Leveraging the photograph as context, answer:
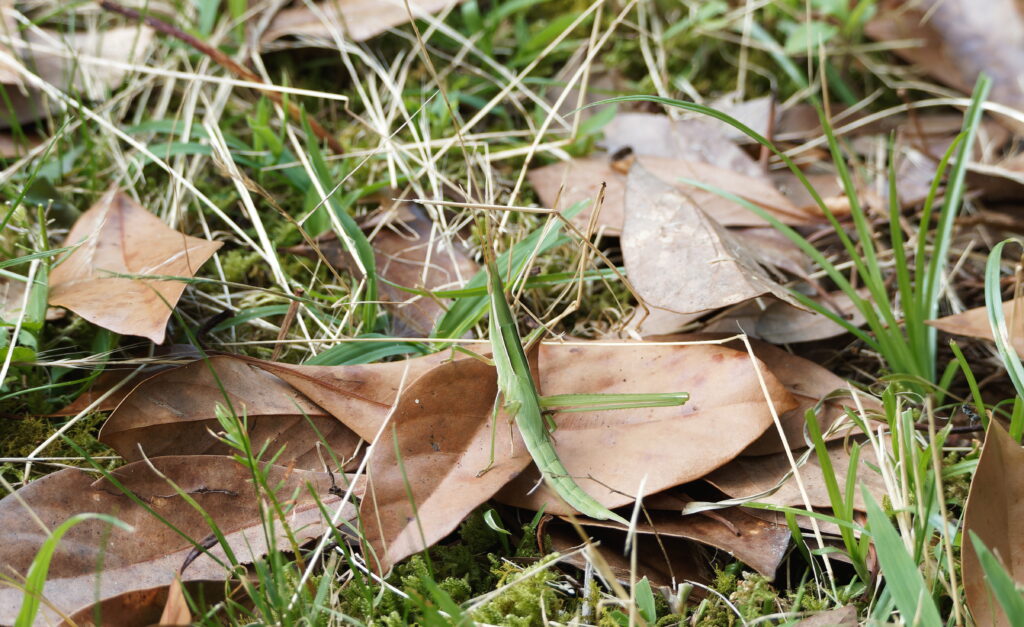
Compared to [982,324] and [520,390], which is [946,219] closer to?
[982,324]

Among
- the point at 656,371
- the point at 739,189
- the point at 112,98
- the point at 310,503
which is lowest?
the point at 310,503

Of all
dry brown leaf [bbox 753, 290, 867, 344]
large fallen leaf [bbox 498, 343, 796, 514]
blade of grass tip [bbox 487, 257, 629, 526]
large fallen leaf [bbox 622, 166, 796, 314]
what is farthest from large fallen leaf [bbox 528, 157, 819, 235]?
blade of grass tip [bbox 487, 257, 629, 526]

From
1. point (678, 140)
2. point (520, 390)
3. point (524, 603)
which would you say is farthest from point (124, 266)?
point (678, 140)

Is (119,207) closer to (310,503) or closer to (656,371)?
(310,503)

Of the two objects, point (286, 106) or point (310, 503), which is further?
point (286, 106)

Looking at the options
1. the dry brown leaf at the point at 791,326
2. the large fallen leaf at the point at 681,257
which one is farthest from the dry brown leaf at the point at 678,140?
the dry brown leaf at the point at 791,326

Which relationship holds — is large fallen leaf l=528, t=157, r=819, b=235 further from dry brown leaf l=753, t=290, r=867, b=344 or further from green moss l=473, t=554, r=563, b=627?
green moss l=473, t=554, r=563, b=627

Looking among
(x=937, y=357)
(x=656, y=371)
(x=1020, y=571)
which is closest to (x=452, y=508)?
(x=656, y=371)
